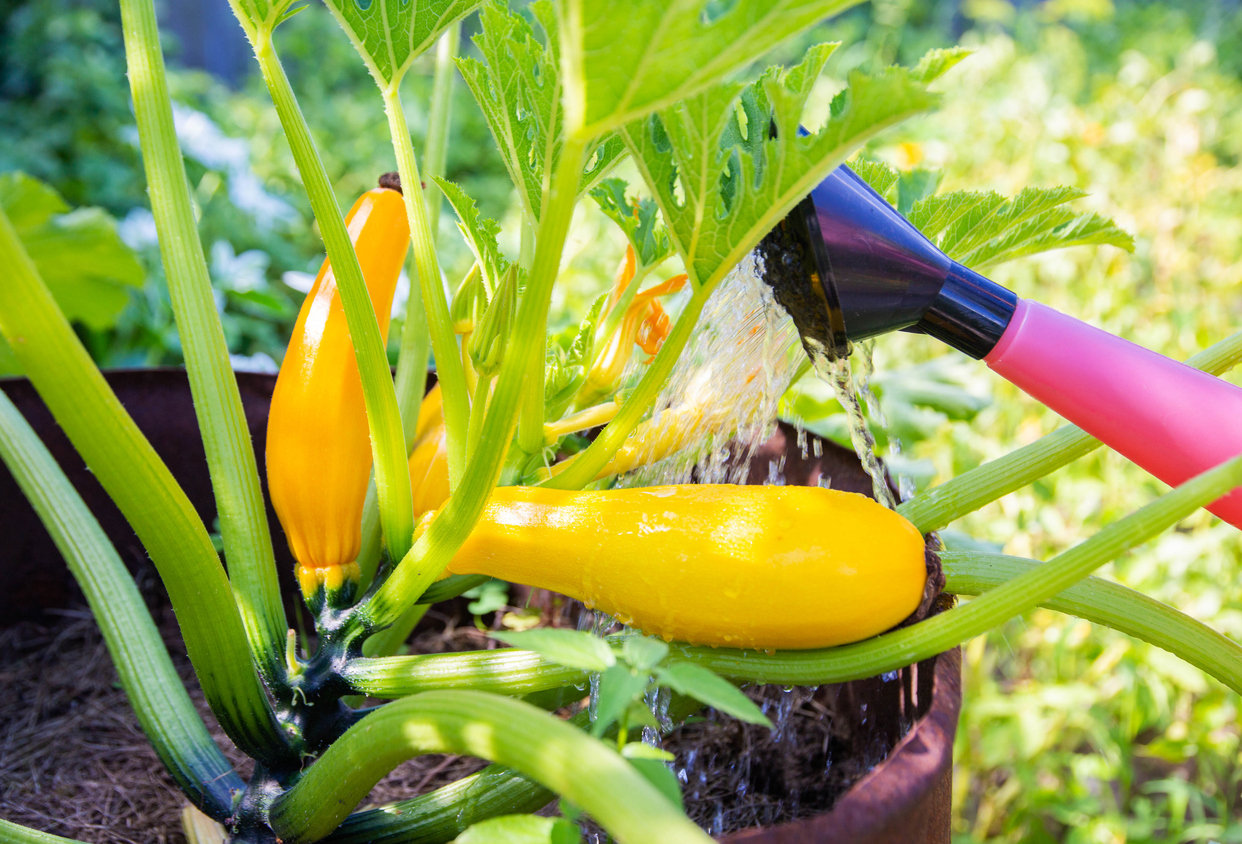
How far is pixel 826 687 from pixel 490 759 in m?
0.50

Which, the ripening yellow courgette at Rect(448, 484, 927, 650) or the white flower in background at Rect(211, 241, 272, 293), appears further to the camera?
the white flower in background at Rect(211, 241, 272, 293)

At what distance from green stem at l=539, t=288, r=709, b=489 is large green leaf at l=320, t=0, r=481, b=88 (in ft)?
0.82

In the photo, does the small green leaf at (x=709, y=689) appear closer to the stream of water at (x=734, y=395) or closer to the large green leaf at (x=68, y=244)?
the stream of water at (x=734, y=395)

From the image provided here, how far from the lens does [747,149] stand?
0.59 meters

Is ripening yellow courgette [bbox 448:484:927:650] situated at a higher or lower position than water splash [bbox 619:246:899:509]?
lower

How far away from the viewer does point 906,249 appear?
59 cm

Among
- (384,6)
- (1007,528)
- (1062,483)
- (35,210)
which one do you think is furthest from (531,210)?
(1062,483)

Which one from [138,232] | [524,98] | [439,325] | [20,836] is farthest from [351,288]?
[138,232]

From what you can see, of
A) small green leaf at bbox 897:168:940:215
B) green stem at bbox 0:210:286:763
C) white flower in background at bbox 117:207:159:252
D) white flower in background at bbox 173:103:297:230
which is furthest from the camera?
white flower in background at bbox 173:103:297:230

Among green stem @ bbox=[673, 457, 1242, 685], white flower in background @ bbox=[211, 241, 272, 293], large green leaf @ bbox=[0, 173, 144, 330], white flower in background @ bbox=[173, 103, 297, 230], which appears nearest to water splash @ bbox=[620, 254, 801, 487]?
green stem @ bbox=[673, 457, 1242, 685]

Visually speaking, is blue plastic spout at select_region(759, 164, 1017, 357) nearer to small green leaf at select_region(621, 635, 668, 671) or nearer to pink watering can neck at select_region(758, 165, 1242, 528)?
pink watering can neck at select_region(758, 165, 1242, 528)

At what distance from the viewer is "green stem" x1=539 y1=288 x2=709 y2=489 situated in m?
0.57

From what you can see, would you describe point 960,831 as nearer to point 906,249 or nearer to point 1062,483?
point 1062,483

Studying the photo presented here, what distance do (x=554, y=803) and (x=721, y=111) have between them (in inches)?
19.7
